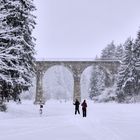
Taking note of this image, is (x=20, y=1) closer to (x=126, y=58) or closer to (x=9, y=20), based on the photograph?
(x=9, y=20)

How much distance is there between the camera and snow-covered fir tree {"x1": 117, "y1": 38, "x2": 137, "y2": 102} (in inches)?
1979

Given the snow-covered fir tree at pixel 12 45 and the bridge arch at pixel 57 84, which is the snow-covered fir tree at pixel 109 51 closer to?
the snow-covered fir tree at pixel 12 45

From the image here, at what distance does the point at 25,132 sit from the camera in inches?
455

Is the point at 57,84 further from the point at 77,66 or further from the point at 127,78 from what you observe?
the point at 127,78

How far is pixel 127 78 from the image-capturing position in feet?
168

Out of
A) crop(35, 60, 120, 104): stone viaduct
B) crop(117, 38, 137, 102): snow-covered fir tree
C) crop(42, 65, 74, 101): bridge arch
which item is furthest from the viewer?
crop(42, 65, 74, 101): bridge arch

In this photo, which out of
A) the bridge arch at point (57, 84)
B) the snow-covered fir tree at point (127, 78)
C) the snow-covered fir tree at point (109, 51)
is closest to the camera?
the snow-covered fir tree at point (127, 78)

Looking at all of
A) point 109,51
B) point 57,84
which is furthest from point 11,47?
point 57,84

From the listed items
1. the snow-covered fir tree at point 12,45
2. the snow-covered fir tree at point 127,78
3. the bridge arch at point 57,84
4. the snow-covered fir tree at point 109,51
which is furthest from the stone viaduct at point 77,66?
the bridge arch at point 57,84

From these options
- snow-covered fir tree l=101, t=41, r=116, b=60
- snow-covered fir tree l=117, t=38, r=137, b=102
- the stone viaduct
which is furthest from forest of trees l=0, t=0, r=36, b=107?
snow-covered fir tree l=101, t=41, r=116, b=60

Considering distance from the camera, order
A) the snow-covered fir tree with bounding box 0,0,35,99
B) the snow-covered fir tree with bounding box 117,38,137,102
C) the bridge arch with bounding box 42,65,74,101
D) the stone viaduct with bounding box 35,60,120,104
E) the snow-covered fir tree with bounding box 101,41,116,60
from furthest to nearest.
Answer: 1. the bridge arch with bounding box 42,65,74,101
2. the snow-covered fir tree with bounding box 101,41,116,60
3. the stone viaduct with bounding box 35,60,120,104
4. the snow-covered fir tree with bounding box 117,38,137,102
5. the snow-covered fir tree with bounding box 0,0,35,99

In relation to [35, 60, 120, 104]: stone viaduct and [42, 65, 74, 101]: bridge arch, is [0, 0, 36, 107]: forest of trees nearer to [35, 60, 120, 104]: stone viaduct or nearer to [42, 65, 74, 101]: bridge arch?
[35, 60, 120, 104]: stone viaduct

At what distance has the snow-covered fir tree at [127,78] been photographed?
5028 centimetres

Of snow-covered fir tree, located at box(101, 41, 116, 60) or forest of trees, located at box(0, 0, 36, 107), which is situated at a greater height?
snow-covered fir tree, located at box(101, 41, 116, 60)
